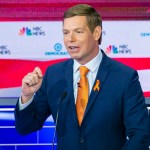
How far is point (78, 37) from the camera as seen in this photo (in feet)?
5.74

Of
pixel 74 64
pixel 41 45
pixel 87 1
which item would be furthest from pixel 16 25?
pixel 74 64

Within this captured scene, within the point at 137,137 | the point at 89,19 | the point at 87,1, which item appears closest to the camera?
the point at 137,137

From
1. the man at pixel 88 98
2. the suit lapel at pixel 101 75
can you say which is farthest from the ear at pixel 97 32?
the suit lapel at pixel 101 75

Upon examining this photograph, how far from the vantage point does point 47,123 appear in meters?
2.83

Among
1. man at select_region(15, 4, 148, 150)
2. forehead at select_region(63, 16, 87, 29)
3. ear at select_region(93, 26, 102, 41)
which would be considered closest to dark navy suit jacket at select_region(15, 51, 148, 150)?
man at select_region(15, 4, 148, 150)

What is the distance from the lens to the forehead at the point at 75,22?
1.74 m

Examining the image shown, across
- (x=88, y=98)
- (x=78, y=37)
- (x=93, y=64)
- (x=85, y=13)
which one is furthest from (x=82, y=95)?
(x=85, y=13)

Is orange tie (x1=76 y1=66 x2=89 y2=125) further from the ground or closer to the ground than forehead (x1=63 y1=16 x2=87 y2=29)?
closer to the ground

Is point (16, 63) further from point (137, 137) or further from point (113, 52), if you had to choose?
point (137, 137)

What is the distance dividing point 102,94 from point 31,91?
1.04 feet

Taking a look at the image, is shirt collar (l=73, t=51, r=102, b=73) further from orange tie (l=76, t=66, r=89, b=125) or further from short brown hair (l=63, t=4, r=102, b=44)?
short brown hair (l=63, t=4, r=102, b=44)

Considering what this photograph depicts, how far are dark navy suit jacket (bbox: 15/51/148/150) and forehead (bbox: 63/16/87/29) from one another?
222 mm

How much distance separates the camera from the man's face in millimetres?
1736

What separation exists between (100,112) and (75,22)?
41 cm
